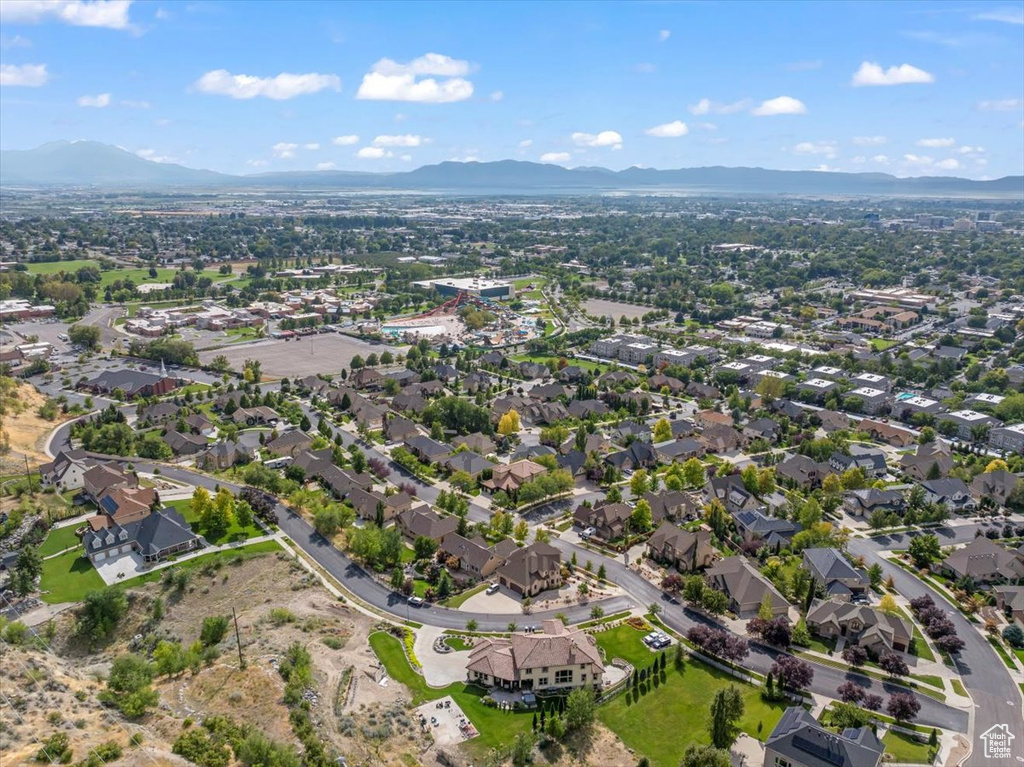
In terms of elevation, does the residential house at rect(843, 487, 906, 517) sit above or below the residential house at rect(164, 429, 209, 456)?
below

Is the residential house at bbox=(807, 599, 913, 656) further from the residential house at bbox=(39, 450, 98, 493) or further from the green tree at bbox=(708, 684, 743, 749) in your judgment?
the residential house at bbox=(39, 450, 98, 493)

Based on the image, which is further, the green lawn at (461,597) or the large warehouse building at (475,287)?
the large warehouse building at (475,287)

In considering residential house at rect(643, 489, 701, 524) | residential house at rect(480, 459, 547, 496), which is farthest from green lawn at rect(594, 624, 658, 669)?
residential house at rect(480, 459, 547, 496)

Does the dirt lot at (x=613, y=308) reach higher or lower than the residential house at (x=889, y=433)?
higher

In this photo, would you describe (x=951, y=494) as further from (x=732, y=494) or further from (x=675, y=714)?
(x=675, y=714)

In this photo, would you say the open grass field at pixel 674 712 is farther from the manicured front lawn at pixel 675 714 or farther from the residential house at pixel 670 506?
the residential house at pixel 670 506

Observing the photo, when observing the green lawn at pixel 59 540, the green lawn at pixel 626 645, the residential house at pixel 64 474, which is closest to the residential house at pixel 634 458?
the green lawn at pixel 626 645

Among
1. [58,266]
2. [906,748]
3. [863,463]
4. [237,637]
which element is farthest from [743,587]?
[58,266]
